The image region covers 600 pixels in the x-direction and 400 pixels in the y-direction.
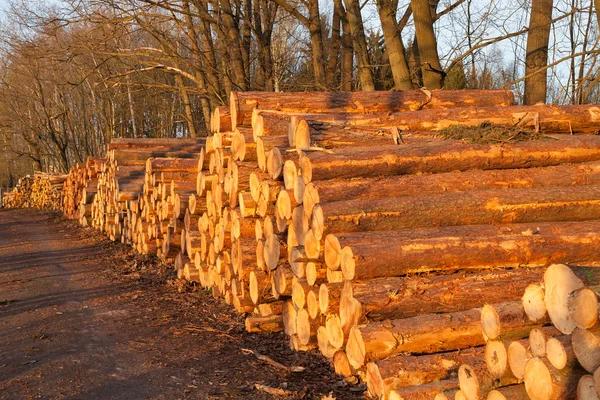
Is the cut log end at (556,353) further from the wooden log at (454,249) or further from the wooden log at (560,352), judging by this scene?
the wooden log at (454,249)

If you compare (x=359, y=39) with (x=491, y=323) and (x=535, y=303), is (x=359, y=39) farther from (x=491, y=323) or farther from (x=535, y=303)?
(x=535, y=303)

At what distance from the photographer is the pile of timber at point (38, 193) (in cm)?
2823

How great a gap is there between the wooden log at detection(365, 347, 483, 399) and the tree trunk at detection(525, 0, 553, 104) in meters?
8.05

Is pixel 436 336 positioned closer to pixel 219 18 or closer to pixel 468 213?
pixel 468 213

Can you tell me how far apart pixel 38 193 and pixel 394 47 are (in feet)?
82.3

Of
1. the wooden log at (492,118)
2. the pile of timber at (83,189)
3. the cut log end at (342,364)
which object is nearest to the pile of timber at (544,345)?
the cut log end at (342,364)

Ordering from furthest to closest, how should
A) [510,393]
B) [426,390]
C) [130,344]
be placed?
1. [130,344]
2. [426,390]
3. [510,393]

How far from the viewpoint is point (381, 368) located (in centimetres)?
480

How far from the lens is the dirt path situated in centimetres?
557

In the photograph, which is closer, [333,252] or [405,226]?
[333,252]

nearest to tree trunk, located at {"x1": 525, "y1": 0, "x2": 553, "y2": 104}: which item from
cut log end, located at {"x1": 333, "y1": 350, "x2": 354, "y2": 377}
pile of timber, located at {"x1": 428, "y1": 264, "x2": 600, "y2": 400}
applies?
cut log end, located at {"x1": 333, "y1": 350, "x2": 354, "y2": 377}

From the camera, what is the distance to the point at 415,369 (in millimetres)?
4770

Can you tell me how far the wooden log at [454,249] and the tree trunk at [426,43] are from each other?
6.46 meters

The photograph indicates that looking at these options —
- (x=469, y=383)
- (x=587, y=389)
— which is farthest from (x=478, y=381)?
(x=587, y=389)
